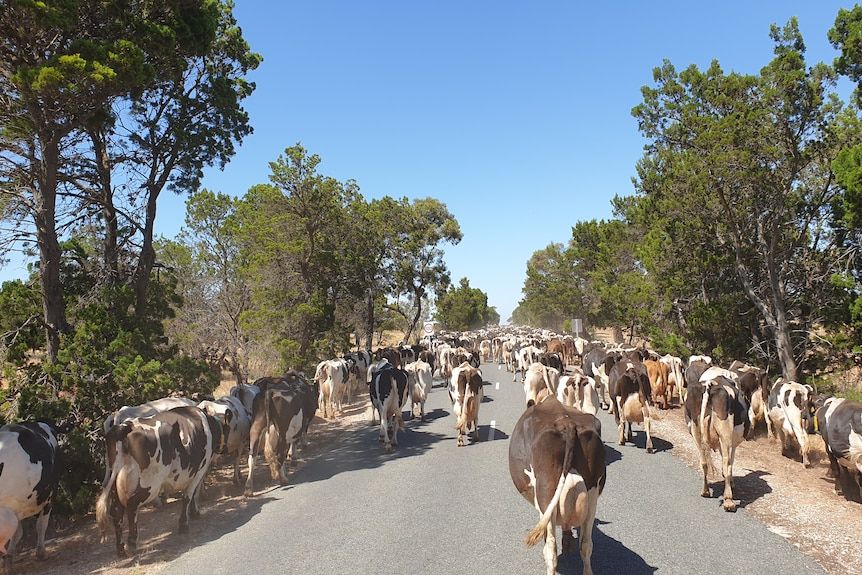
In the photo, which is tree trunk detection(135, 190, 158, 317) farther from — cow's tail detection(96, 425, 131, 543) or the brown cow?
the brown cow

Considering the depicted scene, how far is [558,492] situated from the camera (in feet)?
17.5

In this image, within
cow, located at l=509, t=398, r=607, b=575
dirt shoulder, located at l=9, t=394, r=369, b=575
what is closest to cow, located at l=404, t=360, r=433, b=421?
dirt shoulder, located at l=9, t=394, r=369, b=575

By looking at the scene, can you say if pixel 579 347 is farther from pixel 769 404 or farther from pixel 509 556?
pixel 509 556

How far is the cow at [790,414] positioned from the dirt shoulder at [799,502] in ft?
1.13

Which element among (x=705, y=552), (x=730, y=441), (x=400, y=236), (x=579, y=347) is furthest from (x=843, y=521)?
(x=400, y=236)

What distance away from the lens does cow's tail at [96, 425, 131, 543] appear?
7.24 metres

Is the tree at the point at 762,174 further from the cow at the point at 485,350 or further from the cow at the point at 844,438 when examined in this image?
the cow at the point at 485,350

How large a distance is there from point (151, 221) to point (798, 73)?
667 inches

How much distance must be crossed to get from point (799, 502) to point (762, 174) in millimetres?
9212

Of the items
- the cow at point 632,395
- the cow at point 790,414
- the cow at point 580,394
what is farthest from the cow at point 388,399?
the cow at point 790,414

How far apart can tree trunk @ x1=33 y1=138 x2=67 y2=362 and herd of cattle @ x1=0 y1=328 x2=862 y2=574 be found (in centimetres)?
266

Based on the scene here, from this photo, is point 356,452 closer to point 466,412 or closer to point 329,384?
point 466,412

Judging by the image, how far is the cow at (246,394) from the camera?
12306 millimetres

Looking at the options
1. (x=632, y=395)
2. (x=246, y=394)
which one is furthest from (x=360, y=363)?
(x=632, y=395)
